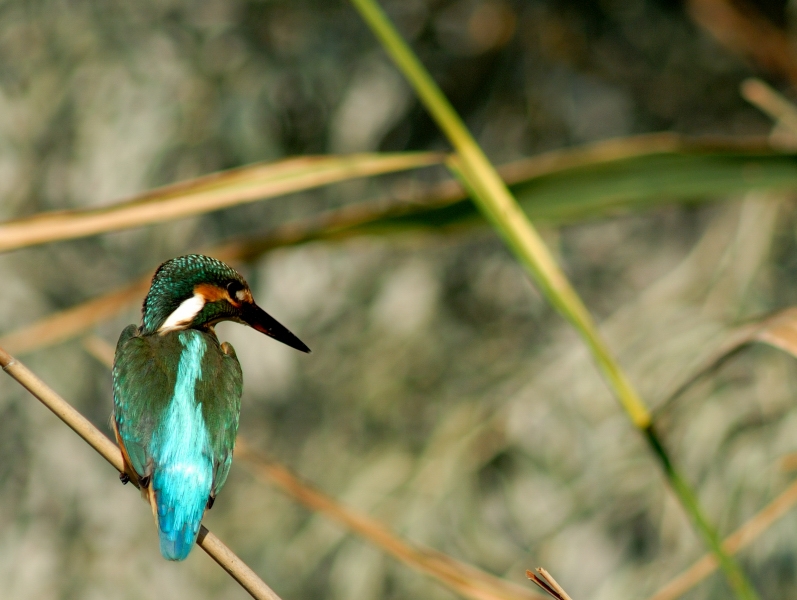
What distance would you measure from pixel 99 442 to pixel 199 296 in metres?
0.23

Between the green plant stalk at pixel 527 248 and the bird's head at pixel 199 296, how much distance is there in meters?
0.28

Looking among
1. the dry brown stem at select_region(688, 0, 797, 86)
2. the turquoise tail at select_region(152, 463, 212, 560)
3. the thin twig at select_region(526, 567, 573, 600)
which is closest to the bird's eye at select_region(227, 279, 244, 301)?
the turquoise tail at select_region(152, 463, 212, 560)

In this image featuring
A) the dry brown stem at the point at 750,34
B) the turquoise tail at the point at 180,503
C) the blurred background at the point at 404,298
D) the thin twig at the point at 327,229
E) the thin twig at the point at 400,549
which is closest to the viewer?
the turquoise tail at the point at 180,503

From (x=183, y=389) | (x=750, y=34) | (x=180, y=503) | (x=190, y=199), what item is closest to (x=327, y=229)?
(x=190, y=199)

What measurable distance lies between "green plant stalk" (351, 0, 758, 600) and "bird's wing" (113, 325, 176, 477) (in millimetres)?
389

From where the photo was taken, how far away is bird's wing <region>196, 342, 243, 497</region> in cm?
84

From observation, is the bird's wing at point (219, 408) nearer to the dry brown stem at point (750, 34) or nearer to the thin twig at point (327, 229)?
the thin twig at point (327, 229)

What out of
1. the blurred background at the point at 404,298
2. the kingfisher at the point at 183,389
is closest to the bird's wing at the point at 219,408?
the kingfisher at the point at 183,389

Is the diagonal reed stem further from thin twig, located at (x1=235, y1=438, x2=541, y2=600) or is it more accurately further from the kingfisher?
thin twig, located at (x1=235, y1=438, x2=541, y2=600)

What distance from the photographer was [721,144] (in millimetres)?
1227

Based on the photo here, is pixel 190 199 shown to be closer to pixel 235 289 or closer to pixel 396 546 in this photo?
pixel 235 289

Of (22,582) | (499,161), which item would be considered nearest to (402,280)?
(499,161)

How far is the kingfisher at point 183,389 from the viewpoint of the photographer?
0.81 metres

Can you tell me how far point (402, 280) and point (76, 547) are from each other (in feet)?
4.24
